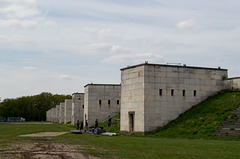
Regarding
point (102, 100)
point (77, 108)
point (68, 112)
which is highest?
point (102, 100)

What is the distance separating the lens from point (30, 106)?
15975cm

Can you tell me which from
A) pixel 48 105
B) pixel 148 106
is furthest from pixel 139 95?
pixel 48 105

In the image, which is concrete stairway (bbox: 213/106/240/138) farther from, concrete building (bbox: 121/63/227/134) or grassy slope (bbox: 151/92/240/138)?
concrete building (bbox: 121/63/227/134)

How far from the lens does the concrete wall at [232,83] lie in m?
37.6

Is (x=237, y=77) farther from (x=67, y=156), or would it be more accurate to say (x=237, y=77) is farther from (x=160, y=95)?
(x=67, y=156)

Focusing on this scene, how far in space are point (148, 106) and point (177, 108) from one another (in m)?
3.58

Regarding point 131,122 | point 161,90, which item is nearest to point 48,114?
point 131,122

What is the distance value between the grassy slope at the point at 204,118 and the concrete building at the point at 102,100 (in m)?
22.0

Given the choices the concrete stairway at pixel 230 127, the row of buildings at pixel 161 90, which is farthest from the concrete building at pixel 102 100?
the concrete stairway at pixel 230 127

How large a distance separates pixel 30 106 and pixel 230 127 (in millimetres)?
141542

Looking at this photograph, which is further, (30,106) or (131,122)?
(30,106)

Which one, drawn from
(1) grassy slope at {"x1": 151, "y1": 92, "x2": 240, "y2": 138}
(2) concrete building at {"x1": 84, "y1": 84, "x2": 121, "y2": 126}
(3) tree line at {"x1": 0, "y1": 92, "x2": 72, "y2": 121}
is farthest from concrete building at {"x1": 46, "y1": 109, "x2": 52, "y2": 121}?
(1) grassy slope at {"x1": 151, "y1": 92, "x2": 240, "y2": 138}

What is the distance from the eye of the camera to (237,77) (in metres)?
37.7

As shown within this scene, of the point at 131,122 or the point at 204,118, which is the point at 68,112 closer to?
the point at 131,122
